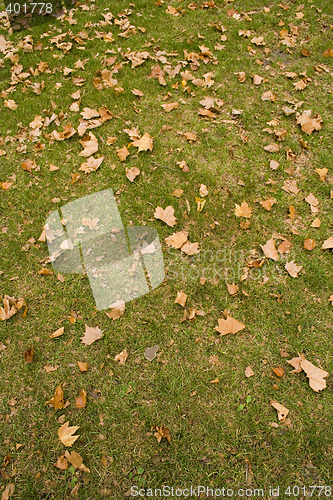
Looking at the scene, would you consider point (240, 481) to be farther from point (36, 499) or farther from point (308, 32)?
point (308, 32)

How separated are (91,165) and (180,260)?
1385 mm

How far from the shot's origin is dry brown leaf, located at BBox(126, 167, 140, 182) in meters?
3.23

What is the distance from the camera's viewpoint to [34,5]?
5.24 metres

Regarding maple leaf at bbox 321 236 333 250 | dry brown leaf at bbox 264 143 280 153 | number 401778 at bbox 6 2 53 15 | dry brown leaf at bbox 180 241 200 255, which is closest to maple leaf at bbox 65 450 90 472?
dry brown leaf at bbox 180 241 200 255

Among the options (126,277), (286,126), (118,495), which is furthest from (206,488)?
(286,126)

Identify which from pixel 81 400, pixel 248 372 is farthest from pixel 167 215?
pixel 81 400

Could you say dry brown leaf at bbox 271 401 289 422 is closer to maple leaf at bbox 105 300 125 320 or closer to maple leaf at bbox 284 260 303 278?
maple leaf at bbox 284 260 303 278

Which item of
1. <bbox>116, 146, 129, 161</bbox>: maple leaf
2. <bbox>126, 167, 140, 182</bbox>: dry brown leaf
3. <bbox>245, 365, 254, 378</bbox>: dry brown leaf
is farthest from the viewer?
<bbox>116, 146, 129, 161</bbox>: maple leaf

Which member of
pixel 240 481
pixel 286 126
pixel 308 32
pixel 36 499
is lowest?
pixel 240 481

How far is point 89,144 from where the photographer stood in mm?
3465

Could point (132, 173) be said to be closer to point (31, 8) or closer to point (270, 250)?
point (270, 250)

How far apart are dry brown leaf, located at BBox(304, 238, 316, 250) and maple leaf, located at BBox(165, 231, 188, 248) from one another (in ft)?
3.40

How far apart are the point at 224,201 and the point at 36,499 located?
2.60 meters

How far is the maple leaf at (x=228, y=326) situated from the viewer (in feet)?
8.19
